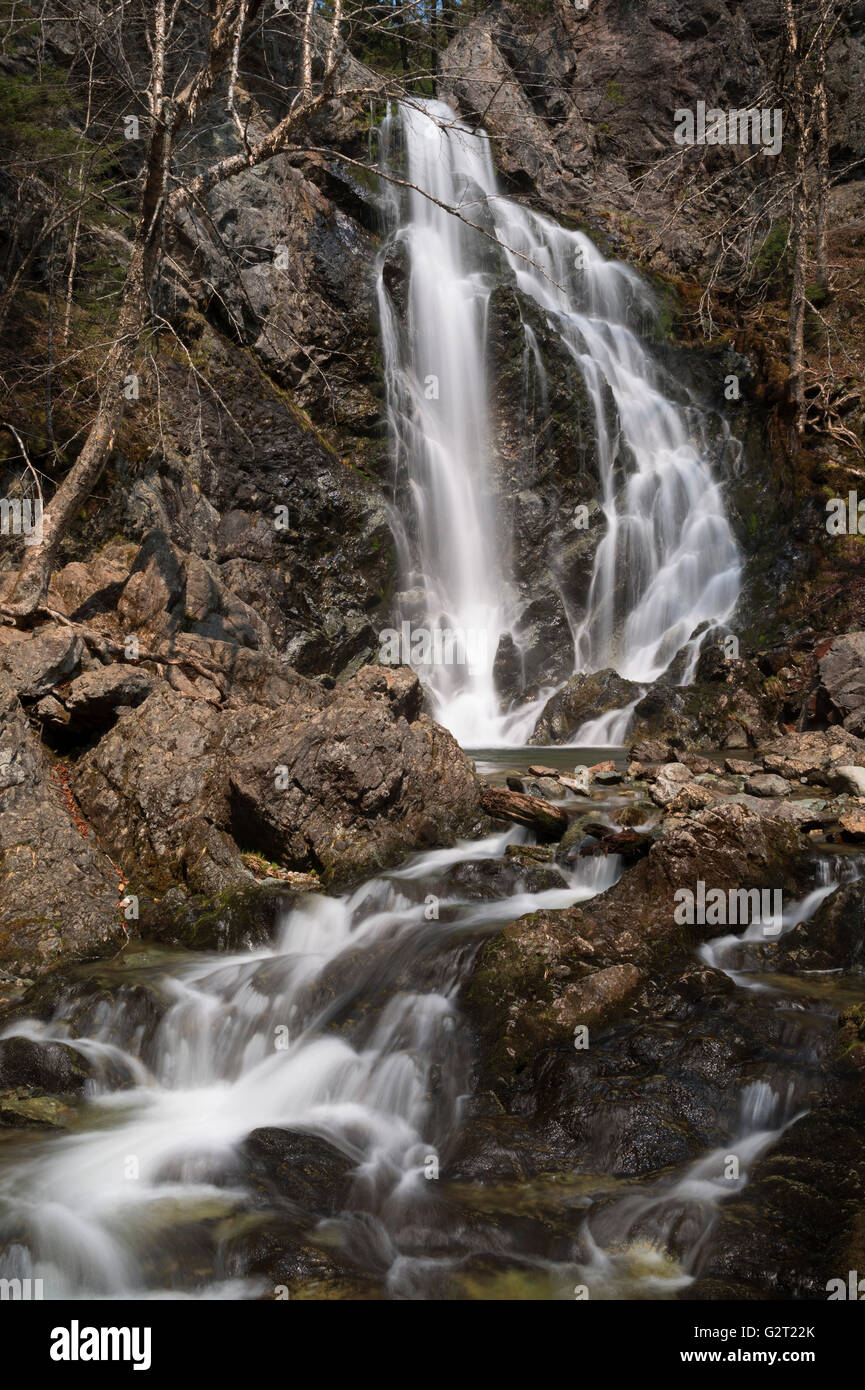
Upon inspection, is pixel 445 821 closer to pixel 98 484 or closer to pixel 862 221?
pixel 98 484

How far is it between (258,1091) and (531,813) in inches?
158

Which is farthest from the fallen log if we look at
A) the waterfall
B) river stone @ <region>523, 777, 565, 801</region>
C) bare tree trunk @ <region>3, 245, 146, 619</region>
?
the waterfall

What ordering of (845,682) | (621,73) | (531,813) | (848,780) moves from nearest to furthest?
(531,813)
(848,780)
(845,682)
(621,73)

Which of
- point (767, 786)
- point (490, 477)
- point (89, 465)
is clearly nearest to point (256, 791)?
point (89, 465)

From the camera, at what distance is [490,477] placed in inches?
733

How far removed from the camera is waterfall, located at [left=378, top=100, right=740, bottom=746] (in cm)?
1692

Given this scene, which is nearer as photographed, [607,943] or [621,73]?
[607,943]

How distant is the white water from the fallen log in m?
0.98

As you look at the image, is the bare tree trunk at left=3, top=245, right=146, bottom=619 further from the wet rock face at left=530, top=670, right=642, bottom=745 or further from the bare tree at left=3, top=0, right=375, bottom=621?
the wet rock face at left=530, top=670, right=642, bottom=745

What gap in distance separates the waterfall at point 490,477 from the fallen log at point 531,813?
599 cm

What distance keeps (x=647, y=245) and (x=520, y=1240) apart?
1053 inches

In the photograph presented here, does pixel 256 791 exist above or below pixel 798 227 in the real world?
below

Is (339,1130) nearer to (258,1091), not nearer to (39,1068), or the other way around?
(258,1091)

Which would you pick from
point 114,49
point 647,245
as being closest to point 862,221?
point 647,245
